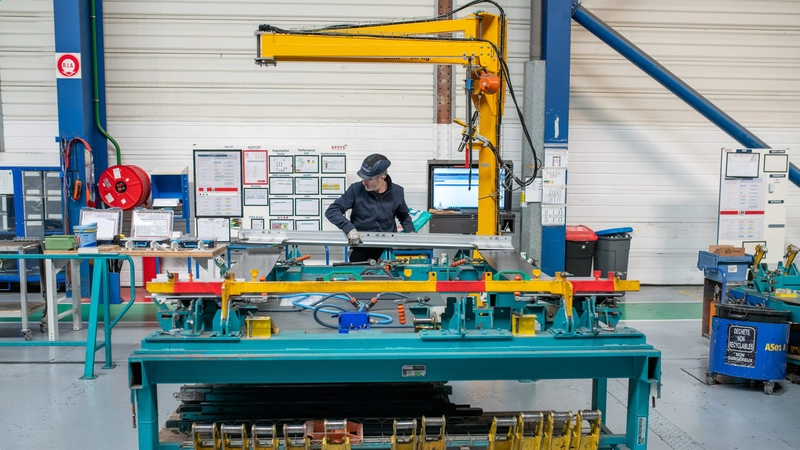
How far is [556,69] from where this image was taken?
7801 millimetres

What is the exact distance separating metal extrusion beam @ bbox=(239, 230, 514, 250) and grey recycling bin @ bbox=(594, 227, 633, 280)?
376 cm

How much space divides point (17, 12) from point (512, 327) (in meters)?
7.67

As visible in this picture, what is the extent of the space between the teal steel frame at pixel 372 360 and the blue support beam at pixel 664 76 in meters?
5.74

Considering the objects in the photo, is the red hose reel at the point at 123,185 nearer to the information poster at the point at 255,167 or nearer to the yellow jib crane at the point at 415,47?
the information poster at the point at 255,167

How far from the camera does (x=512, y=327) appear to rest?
10.1ft

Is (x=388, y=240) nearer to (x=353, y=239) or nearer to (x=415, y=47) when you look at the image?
(x=353, y=239)

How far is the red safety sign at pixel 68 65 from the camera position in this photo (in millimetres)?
7496

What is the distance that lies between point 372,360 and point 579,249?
565cm

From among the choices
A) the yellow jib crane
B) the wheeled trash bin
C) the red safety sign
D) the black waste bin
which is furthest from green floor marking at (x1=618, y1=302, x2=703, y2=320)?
the red safety sign

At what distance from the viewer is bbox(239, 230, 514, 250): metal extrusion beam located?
441 cm

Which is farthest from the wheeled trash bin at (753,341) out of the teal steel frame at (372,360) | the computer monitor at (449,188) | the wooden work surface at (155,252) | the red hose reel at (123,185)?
the red hose reel at (123,185)

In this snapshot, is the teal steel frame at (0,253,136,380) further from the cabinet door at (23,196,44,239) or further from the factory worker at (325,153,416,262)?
the cabinet door at (23,196,44,239)

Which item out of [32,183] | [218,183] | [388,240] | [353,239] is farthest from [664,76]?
[32,183]

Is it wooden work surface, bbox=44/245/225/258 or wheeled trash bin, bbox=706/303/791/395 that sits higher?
wooden work surface, bbox=44/245/225/258
